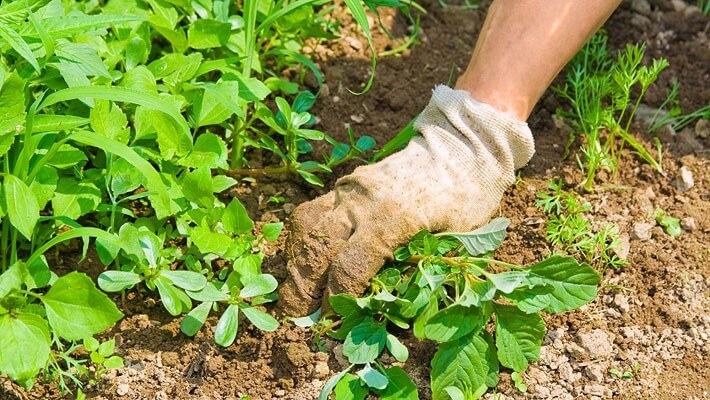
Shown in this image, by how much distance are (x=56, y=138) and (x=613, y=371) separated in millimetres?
1497

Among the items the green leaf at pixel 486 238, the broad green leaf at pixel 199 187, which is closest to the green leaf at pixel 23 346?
the broad green leaf at pixel 199 187

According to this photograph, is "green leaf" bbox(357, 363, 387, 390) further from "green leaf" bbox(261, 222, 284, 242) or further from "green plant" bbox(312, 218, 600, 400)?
"green leaf" bbox(261, 222, 284, 242)

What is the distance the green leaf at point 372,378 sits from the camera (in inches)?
81.3

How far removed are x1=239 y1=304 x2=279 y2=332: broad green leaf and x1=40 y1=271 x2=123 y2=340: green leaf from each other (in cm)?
33

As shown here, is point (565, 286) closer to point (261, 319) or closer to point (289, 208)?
point (261, 319)

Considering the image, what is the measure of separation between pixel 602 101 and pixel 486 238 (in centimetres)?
93

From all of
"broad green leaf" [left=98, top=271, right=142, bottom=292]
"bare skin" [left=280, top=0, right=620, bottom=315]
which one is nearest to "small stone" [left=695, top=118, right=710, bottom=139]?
"bare skin" [left=280, top=0, right=620, bottom=315]

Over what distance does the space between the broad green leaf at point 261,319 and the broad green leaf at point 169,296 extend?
0.50 feet

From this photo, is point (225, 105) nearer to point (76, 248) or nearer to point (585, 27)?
point (76, 248)

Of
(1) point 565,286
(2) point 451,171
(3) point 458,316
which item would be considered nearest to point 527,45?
(2) point 451,171

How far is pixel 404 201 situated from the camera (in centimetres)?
224

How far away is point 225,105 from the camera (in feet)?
7.27

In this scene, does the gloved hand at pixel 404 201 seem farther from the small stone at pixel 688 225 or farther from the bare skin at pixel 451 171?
the small stone at pixel 688 225

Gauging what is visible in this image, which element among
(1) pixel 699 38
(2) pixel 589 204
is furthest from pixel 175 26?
(1) pixel 699 38
